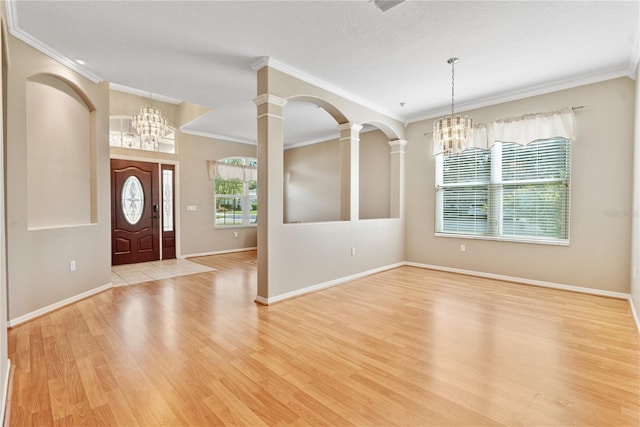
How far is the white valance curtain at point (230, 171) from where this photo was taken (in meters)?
7.29

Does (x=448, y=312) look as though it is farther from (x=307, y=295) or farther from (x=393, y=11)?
(x=393, y=11)

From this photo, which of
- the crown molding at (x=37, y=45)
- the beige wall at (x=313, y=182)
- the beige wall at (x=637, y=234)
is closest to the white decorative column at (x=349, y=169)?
the beige wall at (x=313, y=182)

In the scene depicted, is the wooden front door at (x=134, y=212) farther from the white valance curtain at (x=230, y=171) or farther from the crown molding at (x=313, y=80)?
the crown molding at (x=313, y=80)

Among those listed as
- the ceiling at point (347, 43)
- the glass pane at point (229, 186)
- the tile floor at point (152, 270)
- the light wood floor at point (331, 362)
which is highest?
the ceiling at point (347, 43)

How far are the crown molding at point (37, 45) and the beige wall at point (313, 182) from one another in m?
4.85

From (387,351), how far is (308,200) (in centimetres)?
604

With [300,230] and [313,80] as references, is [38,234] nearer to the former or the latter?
[300,230]

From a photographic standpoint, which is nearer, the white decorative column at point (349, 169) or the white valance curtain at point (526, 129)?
the white valance curtain at point (526, 129)

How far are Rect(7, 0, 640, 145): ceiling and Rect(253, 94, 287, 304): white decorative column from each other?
0.54 metres

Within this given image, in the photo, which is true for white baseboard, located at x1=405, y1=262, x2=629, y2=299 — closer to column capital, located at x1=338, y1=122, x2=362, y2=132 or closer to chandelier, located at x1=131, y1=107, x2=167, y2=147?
column capital, located at x1=338, y1=122, x2=362, y2=132

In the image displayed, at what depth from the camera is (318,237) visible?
14.1ft

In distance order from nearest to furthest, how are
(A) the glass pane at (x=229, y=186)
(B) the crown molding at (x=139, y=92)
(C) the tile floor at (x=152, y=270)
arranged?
(C) the tile floor at (x=152, y=270), (B) the crown molding at (x=139, y=92), (A) the glass pane at (x=229, y=186)

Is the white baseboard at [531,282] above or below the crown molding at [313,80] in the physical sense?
below

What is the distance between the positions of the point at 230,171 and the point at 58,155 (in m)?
4.07
